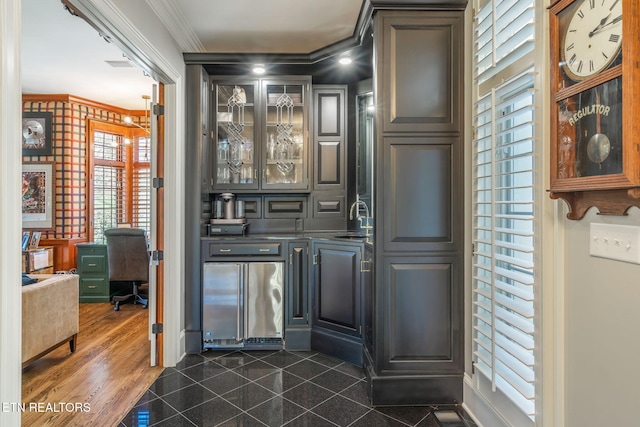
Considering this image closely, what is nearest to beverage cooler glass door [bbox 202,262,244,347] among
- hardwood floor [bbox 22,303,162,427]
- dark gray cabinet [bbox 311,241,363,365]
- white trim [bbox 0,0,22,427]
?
hardwood floor [bbox 22,303,162,427]

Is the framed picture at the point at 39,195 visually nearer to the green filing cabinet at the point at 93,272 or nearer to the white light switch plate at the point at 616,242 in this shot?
the green filing cabinet at the point at 93,272

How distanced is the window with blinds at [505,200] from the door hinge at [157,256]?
2478mm

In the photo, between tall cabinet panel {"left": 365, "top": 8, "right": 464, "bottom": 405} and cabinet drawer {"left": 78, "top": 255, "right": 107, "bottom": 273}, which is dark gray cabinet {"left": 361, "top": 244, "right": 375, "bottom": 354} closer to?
tall cabinet panel {"left": 365, "top": 8, "right": 464, "bottom": 405}

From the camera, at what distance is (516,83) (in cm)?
174

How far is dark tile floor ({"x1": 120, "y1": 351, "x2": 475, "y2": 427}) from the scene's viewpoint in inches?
84.9

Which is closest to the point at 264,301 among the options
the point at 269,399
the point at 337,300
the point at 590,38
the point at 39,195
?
the point at 337,300

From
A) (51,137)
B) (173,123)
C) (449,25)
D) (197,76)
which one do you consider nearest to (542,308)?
(449,25)

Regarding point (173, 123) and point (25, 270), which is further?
point (25, 270)

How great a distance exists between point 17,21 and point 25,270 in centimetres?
431

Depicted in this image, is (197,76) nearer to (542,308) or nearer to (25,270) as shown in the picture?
(542,308)

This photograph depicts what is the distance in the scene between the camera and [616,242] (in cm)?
120

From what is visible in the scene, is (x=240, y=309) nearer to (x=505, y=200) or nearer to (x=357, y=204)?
(x=357, y=204)

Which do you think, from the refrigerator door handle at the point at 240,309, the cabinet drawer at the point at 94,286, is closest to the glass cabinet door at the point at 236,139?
the refrigerator door handle at the point at 240,309

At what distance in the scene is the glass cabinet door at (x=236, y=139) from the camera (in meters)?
3.51
